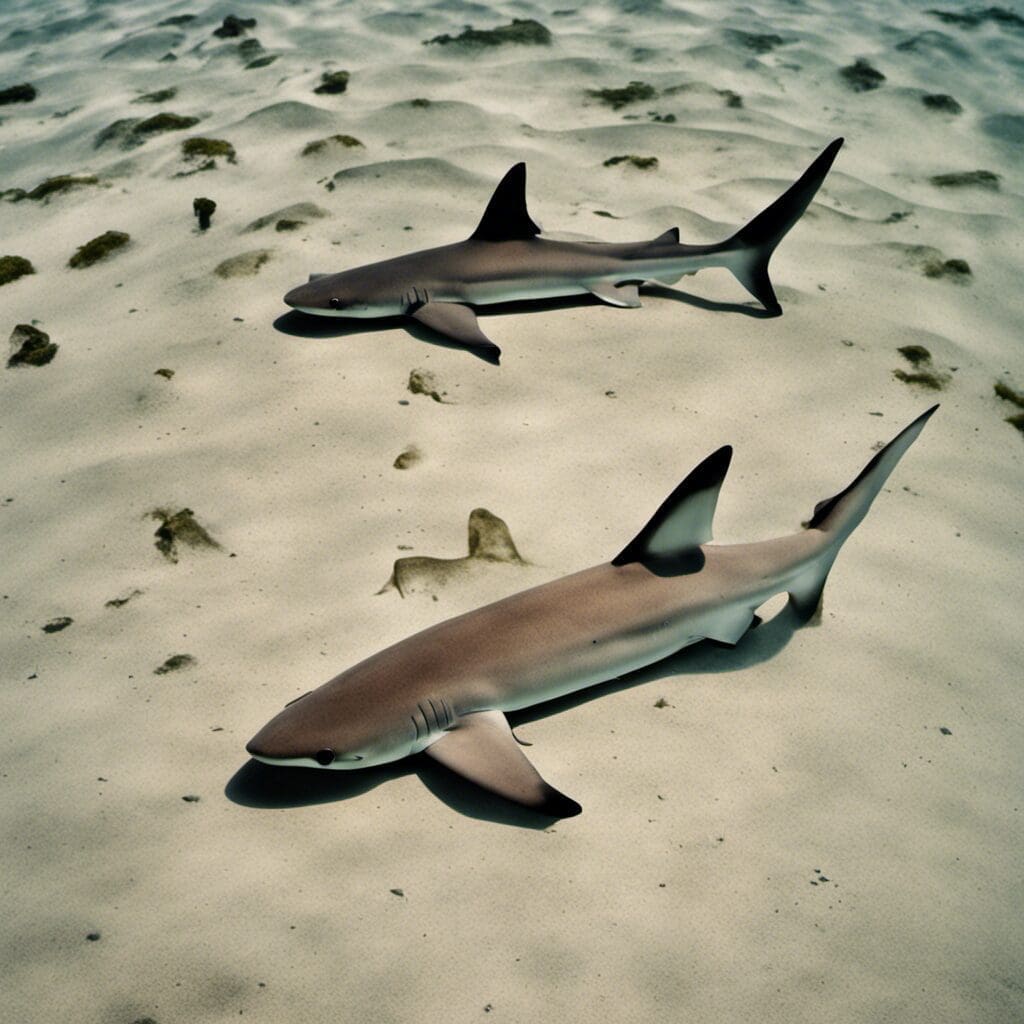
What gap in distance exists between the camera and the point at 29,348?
4699 mm

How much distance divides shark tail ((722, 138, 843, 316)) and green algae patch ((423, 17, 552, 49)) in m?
4.59

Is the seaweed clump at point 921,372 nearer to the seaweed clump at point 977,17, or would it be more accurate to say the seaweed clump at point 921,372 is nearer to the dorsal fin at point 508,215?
the dorsal fin at point 508,215

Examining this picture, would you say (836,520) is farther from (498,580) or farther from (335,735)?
(335,735)

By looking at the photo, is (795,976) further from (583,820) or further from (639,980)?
(583,820)

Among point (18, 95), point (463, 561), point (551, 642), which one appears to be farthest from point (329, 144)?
point (551, 642)

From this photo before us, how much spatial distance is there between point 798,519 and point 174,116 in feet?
19.8

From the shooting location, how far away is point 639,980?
227 centimetres

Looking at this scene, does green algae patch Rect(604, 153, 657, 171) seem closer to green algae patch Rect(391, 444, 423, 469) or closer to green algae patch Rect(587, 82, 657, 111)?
green algae patch Rect(587, 82, 657, 111)

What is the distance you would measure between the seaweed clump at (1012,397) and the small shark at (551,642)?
6.00 feet

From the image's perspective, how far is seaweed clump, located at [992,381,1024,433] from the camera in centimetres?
461

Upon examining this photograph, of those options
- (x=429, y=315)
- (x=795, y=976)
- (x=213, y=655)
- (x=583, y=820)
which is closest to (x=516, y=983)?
(x=583, y=820)

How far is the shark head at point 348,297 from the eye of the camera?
4.66 m

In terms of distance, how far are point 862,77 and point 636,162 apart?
10.4ft

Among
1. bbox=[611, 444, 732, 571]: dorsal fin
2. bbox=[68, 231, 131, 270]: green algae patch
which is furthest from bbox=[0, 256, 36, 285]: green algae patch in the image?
bbox=[611, 444, 732, 571]: dorsal fin
